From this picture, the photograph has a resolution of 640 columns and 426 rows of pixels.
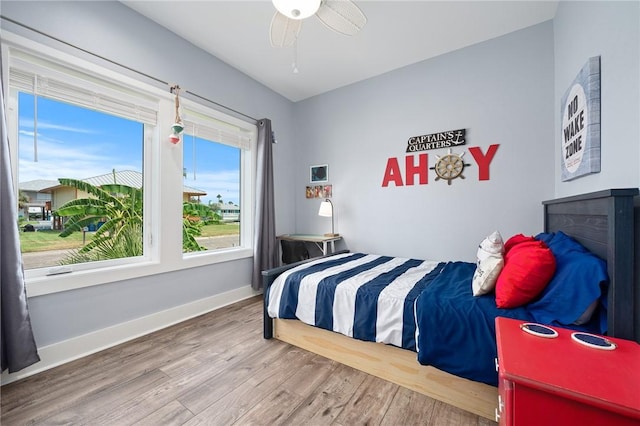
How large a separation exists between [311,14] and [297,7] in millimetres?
104

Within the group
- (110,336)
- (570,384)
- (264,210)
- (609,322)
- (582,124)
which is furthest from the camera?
(264,210)

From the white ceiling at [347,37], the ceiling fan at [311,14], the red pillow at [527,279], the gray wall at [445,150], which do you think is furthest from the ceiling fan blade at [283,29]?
the red pillow at [527,279]

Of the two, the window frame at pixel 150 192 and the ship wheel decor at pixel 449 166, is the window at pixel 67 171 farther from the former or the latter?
the ship wheel decor at pixel 449 166

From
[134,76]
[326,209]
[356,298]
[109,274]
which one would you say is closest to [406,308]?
[356,298]

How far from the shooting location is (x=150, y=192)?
246 cm

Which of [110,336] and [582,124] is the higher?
[582,124]

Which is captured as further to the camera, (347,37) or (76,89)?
(347,37)

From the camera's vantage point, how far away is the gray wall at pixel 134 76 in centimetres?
179

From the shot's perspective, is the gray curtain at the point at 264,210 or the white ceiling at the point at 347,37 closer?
the white ceiling at the point at 347,37

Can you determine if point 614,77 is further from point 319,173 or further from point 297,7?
point 319,173

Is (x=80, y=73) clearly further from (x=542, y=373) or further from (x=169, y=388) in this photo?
(x=542, y=373)

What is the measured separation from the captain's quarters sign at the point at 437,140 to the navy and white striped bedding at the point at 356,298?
1.36 metres

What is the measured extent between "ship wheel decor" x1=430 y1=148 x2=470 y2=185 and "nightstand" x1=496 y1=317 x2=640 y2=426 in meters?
2.10

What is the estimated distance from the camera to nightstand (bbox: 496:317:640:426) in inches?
25.6
